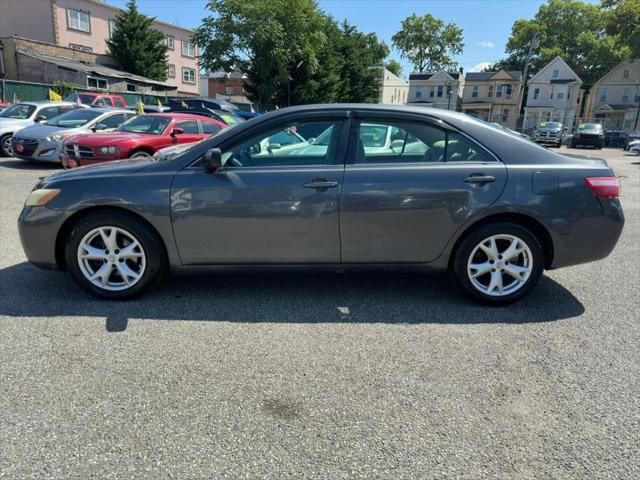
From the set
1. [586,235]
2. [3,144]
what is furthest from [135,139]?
[586,235]

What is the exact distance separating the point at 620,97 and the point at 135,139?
6395cm

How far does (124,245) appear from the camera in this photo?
378cm

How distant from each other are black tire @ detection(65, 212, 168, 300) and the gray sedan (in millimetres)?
11

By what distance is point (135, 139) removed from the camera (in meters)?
9.50

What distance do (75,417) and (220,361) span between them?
0.86 metres

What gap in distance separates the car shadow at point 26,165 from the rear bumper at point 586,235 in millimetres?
11474

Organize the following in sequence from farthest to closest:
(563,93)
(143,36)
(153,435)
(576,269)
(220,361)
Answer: (563,93)
(143,36)
(576,269)
(220,361)
(153,435)

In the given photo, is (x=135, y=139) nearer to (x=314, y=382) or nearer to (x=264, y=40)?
(x=314, y=382)

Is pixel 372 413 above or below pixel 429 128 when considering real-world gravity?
below

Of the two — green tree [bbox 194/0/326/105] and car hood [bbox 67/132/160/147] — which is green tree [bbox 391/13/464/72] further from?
car hood [bbox 67/132/160/147]

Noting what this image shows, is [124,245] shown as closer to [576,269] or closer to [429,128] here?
[429,128]

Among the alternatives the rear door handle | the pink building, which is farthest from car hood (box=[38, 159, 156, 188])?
the pink building

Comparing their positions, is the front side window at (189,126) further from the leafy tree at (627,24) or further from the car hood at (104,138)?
the leafy tree at (627,24)

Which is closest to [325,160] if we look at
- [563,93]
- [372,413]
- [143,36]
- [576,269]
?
[372,413]
